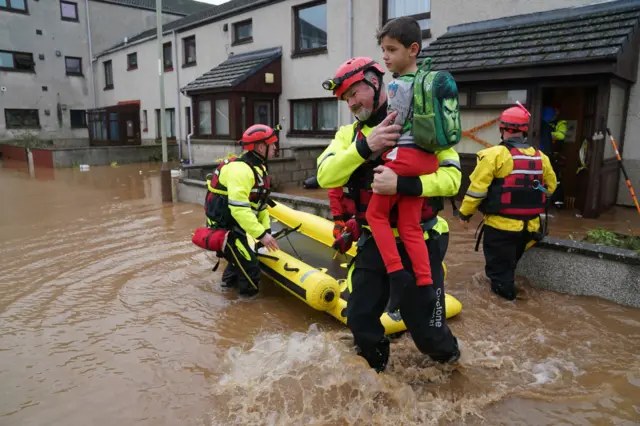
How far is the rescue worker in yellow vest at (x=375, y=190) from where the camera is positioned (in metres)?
2.61

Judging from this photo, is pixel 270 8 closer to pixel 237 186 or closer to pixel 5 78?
pixel 237 186

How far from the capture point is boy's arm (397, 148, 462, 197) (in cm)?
257

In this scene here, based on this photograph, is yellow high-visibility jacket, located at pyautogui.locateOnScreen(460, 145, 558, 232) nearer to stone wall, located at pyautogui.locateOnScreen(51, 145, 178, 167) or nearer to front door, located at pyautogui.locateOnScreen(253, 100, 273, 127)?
front door, located at pyautogui.locateOnScreen(253, 100, 273, 127)

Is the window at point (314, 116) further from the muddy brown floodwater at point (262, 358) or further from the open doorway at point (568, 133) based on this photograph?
the muddy brown floodwater at point (262, 358)

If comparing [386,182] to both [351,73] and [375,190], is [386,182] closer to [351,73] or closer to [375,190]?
[375,190]

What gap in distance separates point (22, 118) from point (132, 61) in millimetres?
7571

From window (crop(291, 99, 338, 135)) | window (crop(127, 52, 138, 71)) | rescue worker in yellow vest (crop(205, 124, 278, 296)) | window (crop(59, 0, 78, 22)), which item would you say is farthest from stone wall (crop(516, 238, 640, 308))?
window (crop(59, 0, 78, 22))

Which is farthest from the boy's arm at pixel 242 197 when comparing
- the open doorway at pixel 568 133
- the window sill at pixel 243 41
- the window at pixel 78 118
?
the window at pixel 78 118

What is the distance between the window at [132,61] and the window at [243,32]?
360 inches

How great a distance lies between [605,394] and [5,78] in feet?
101

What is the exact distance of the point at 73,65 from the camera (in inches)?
1109

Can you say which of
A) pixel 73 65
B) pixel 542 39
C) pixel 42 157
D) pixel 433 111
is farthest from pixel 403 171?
pixel 73 65

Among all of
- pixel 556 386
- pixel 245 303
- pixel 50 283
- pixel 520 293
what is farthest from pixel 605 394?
pixel 50 283

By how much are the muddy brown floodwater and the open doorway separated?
11.8ft
